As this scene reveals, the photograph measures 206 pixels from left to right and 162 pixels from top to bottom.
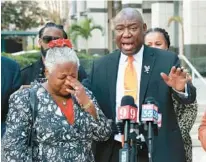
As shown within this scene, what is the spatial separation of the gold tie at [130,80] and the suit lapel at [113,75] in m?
0.08

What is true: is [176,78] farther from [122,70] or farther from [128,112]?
[128,112]

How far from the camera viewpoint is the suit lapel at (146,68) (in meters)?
4.15

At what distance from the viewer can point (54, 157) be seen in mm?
3545

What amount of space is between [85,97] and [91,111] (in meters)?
0.10

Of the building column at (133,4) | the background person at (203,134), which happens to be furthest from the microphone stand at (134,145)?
the building column at (133,4)

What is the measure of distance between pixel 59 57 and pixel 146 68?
0.83 meters

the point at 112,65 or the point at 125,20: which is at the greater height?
the point at 125,20

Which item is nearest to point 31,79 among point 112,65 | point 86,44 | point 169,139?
point 112,65

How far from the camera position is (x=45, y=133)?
3.53m

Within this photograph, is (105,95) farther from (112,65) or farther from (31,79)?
(31,79)

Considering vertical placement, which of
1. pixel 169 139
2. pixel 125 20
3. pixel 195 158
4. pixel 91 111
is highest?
pixel 125 20

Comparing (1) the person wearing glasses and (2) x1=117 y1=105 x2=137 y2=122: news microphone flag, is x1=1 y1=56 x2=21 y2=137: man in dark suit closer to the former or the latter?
(1) the person wearing glasses

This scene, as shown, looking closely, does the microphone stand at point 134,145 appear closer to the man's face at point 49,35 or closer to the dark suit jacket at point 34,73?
the dark suit jacket at point 34,73

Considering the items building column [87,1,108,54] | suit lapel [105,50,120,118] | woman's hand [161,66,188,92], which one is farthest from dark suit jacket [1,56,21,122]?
building column [87,1,108,54]
